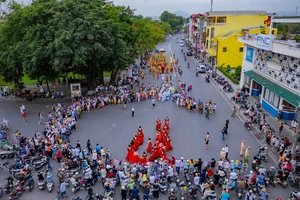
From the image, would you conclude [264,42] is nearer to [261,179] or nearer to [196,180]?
[261,179]

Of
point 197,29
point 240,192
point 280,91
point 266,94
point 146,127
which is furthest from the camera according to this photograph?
point 197,29

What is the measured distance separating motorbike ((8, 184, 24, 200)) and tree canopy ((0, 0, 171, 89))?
1284 cm

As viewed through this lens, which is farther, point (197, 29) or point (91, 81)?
point (197, 29)

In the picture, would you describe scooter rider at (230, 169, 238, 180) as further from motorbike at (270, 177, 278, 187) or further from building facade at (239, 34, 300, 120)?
building facade at (239, 34, 300, 120)

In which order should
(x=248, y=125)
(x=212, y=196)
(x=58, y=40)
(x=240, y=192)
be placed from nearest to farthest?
(x=212, y=196)
(x=240, y=192)
(x=248, y=125)
(x=58, y=40)

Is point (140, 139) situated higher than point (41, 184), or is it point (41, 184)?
point (140, 139)

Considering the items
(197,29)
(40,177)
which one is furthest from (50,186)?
(197,29)

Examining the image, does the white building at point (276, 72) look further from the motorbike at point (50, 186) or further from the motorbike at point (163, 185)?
the motorbike at point (50, 186)

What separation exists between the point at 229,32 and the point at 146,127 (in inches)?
1340

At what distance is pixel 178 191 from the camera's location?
14.0m

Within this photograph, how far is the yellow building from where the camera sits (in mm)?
45188

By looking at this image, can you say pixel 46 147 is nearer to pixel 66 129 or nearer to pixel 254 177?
pixel 66 129

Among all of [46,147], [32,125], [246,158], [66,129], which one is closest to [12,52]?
[32,125]

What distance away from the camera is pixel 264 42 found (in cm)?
2503
